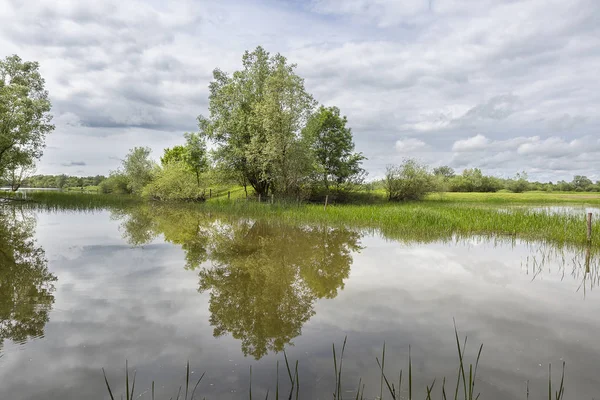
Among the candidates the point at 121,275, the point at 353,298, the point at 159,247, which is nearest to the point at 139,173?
the point at 159,247

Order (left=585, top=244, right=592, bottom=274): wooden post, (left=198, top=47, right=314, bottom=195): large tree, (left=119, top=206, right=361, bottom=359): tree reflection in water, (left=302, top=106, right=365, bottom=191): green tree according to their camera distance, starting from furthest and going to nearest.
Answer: (left=302, top=106, right=365, bottom=191): green tree < (left=198, top=47, right=314, bottom=195): large tree < (left=585, top=244, right=592, bottom=274): wooden post < (left=119, top=206, right=361, bottom=359): tree reflection in water

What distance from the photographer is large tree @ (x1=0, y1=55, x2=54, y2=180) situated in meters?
30.9

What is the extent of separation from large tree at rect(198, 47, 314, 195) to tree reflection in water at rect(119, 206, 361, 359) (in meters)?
13.1

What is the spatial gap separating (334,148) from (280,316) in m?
35.3

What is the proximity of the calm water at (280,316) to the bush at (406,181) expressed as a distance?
29307mm

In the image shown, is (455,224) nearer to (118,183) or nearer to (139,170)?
(139,170)

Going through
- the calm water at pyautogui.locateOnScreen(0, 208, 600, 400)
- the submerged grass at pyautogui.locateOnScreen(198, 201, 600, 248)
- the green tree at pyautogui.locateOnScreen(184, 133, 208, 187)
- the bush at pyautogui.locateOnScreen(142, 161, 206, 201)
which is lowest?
the calm water at pyautogui.locateOnScreen(0, 208, 600, 400)

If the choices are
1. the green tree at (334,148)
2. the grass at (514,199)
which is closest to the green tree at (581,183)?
the grass at (514,199)

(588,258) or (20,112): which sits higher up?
(20,112)

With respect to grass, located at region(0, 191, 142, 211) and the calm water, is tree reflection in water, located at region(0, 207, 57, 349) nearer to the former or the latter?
the calm water

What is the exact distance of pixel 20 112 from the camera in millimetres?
31047

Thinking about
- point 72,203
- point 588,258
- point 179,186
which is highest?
point 179,186

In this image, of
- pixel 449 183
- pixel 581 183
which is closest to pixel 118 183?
pixel 449 183

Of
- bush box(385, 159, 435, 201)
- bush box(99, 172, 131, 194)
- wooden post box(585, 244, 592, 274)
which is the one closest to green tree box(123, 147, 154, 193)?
bush box(99, 172, 131, 194)
